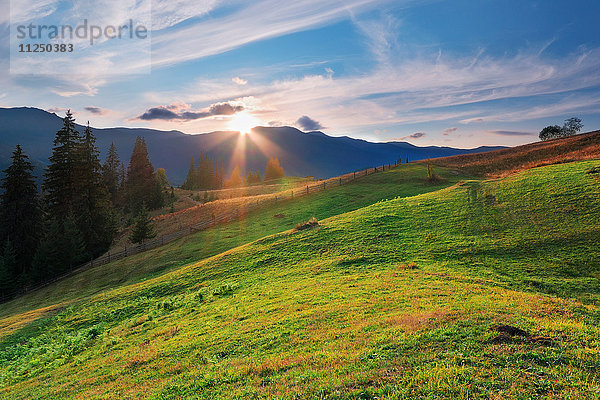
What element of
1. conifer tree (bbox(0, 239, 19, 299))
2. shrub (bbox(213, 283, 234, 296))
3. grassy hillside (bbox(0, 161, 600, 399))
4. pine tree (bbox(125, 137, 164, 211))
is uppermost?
pine tree (bbox(125, 137, 164, 211))

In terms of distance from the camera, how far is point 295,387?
25.0 feet

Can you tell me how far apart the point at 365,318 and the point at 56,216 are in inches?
2424

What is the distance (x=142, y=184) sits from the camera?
281 ft

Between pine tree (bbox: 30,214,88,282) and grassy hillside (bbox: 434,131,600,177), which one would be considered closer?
pine tree (bbox: 30,214,88,282)

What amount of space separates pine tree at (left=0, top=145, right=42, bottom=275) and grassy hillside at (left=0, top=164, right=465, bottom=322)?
16641mm

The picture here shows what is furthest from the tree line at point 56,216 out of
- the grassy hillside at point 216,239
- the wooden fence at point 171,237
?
the grassy hillside at point 216,239

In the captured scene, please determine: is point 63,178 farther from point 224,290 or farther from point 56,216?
point 224,290

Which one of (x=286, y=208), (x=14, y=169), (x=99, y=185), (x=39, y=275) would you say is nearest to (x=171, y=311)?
(x=286, y=208)

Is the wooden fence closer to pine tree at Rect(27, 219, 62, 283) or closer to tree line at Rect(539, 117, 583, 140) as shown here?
pine tree at Rect(27, 219, 62, 283)

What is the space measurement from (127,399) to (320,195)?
48.3 metres

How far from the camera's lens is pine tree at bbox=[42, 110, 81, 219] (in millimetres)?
51969

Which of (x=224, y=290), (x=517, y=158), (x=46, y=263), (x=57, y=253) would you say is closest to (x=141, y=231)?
(x=57, y=253)

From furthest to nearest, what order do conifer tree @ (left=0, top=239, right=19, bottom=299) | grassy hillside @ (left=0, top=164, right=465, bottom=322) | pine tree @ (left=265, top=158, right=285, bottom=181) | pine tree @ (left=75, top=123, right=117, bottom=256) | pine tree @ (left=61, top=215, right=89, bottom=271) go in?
pine tree @ (left=265, top=158, right=285, bottom=181)
pine tree @ (left=75, top=123, right=117, bottom=256)
pine tree @ (left=61, top=215, right=89, bottom=271)
conifer tree @ (left=0, top=239, right=19, bottom=299)
grassy hillside @ (left=0, top=164, right=465, bottom=322)

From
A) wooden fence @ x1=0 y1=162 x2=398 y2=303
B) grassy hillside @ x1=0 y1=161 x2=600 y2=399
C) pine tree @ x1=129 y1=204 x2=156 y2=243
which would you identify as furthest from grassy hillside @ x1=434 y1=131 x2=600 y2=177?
pine tree @ x1=129 y1=204 x2=156 y2=243
